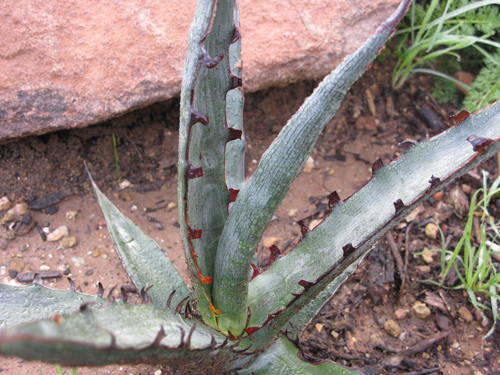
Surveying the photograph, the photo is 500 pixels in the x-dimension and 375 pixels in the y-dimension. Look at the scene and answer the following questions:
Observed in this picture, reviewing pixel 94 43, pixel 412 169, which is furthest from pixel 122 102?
pixel 412 169

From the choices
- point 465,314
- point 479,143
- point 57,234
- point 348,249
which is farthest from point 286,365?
point 57,234

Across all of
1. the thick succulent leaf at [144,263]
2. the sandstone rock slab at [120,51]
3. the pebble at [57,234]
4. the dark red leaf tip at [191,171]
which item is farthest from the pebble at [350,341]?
the pebble at [57,234]

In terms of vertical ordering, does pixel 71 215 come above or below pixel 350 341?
above

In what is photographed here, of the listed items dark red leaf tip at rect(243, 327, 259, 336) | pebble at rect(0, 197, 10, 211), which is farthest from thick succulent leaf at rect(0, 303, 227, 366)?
pebble at rect(0, 197, 10, 211)

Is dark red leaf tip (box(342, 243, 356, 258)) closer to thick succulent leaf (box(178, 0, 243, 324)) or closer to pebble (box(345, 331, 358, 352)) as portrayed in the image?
thick succulent leaf (box(178, 0, 243, 324))

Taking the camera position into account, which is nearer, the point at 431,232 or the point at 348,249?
the point at 348,249

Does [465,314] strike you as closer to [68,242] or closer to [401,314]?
[401,314]
